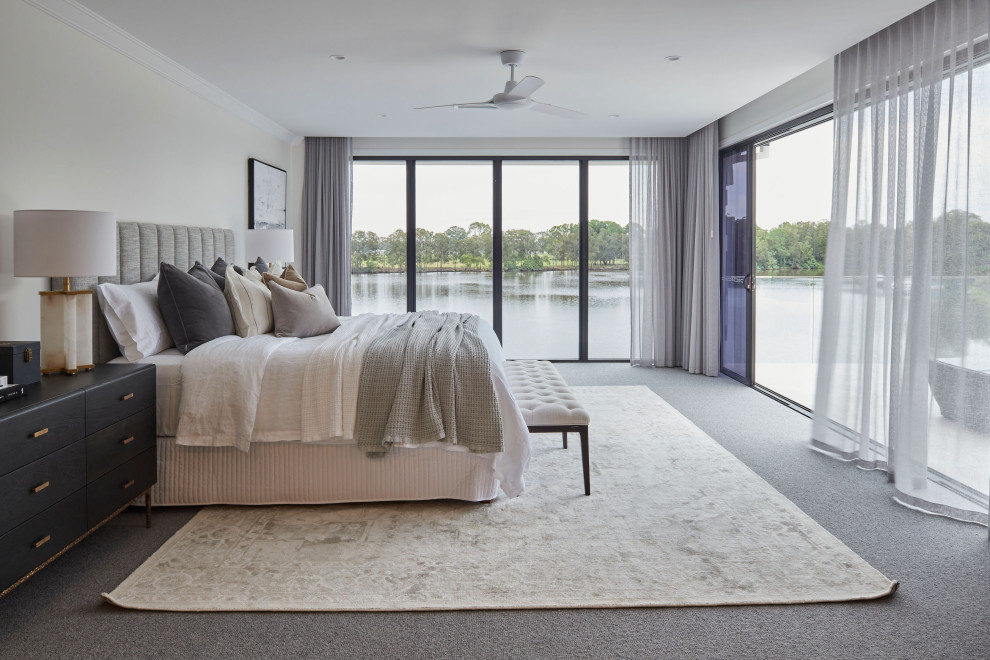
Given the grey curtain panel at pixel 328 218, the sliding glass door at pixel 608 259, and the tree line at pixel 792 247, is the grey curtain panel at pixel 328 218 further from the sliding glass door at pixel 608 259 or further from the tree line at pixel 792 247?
the tree line at pixel 792 247

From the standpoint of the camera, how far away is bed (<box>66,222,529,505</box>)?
125 inches

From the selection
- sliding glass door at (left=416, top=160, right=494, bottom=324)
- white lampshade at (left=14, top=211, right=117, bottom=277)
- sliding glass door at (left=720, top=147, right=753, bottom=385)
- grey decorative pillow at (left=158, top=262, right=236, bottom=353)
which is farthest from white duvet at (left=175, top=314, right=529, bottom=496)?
Answer: sliding glass door at (left=416, top=160, right=494, bottom=324)

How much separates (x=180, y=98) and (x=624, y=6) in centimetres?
289

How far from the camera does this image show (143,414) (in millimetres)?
2926

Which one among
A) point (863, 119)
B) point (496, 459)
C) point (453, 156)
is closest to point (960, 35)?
point (863, 119)

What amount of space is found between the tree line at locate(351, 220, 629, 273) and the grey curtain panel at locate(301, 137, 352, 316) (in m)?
0.24

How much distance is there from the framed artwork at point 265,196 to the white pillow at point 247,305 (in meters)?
1.88

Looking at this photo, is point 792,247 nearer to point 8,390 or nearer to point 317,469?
point 317,469

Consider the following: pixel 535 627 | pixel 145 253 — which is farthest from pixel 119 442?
pixel 535 627

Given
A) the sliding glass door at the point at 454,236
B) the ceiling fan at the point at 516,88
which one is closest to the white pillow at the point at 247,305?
the ceiling fan at the point at 516,88

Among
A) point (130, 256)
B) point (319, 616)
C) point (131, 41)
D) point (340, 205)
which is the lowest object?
point (319, 616)

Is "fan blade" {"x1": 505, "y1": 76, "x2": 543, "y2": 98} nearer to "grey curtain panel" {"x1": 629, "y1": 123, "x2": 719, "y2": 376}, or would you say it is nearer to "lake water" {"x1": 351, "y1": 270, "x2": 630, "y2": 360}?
"grey curtain panel" {"x1": 629, "y1": 123, "x2": 719, "y2": 376}

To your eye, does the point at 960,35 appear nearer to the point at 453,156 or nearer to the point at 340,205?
the point at 453,156

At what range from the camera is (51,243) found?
2719 mm
